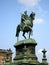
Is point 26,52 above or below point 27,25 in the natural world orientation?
below

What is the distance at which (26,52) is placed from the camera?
88.6 ft

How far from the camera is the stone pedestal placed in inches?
1045

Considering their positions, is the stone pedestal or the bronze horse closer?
the stone pedestal

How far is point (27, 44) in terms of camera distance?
27.7 m

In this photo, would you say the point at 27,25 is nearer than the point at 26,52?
No

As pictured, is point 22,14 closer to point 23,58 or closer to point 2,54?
point 23,58

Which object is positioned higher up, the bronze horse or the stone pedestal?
the bronze horse

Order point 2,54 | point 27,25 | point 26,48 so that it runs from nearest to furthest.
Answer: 1. point 26,48
2. point 27,25
3. point 2,54

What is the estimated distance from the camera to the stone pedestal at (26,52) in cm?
2654

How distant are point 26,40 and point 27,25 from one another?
1787mm

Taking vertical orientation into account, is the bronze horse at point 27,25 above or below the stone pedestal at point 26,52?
above

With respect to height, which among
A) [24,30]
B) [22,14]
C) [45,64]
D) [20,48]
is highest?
[22,14]

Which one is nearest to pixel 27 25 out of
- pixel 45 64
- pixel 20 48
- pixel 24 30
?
pixel 24 30

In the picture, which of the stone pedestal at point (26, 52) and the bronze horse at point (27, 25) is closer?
the stone pedestal at point (26, 52)
